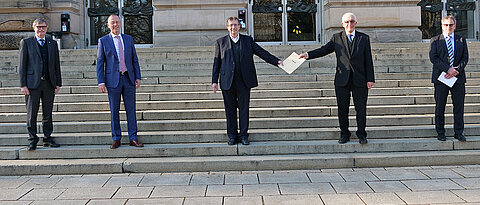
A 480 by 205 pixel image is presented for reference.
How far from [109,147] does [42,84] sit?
1280 mm

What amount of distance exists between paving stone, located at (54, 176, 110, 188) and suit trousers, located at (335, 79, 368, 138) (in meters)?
3.30

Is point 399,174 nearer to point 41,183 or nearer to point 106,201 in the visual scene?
point 106,201

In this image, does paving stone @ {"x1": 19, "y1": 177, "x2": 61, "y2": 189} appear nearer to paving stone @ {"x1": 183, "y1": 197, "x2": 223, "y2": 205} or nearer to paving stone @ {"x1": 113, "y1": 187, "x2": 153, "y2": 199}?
paving stone @ {"x1": 113, "y1": 187, "x2": 153, "y2": 199}

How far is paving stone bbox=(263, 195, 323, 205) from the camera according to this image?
4262 millimetres

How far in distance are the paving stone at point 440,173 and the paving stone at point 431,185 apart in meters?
0.18

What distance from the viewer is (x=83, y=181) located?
5.19 meters

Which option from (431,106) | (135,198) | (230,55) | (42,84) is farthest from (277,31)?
(135,198)

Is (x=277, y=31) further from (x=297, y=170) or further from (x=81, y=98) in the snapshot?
(x=297, y=170)

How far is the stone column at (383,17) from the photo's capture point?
12.9m

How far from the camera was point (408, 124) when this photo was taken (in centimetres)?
682

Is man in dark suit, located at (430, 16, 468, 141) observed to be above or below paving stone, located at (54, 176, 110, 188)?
above

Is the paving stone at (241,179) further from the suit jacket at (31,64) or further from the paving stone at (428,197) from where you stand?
the suit jacket at (31,64)

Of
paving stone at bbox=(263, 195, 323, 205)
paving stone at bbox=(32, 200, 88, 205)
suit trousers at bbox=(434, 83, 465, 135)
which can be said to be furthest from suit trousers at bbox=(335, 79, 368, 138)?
paving stone at bbox=(32, 200, 88, 205)

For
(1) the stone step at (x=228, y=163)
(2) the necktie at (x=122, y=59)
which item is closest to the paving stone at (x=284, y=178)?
(1) the stone step at (x=228, y=163)
